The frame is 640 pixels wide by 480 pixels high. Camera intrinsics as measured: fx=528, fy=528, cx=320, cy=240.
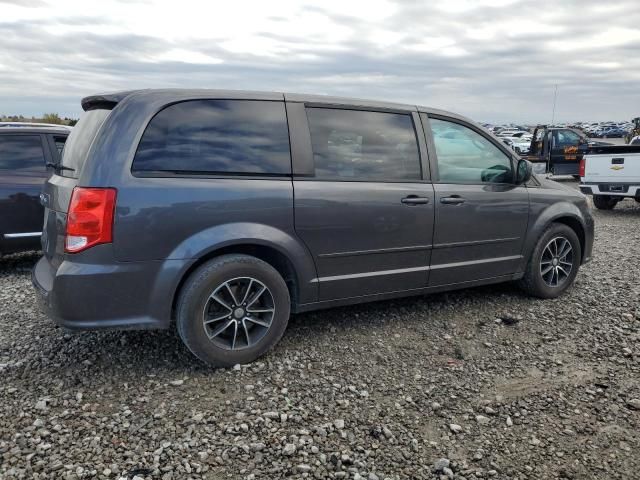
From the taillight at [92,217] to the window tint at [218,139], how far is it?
270mm

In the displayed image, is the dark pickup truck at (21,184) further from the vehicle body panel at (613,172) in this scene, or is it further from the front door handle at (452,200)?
the vehicle body panel at (613,172)

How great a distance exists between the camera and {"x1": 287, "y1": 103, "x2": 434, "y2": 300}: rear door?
147 inches

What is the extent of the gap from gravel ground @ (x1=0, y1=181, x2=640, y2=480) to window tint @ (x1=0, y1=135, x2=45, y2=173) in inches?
80.6

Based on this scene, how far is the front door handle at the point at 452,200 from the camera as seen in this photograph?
423cm

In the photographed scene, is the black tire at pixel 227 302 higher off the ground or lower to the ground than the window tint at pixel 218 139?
lower

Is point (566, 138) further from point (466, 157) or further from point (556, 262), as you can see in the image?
point (466, 157)

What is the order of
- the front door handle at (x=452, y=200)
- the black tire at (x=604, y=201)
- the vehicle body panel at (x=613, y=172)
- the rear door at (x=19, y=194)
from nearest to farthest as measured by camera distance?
1. the front door handle at (x=452, y=200)
2. the rear door at (x=19, y=194)
3. the vehicle body panel at (x=613, y=172)
4. the black tire at (x=604, y=201)

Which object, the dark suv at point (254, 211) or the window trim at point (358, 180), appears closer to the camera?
the dark suv at point (254, 211)

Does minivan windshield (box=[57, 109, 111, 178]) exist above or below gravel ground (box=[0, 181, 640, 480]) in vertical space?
above

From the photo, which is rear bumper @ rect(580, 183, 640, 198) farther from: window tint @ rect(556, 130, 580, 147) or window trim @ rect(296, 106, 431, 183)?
window trim @ rect(296, 106, 431, 183)

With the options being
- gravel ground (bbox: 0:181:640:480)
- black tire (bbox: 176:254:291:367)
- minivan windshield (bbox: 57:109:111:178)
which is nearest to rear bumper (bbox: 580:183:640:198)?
gravel ground (bbox: 0:181:640:480)

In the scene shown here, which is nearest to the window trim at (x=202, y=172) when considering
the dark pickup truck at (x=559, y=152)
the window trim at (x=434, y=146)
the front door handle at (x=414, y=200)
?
the front door handle at (x=414, y=200)

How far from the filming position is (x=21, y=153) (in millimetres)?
5984

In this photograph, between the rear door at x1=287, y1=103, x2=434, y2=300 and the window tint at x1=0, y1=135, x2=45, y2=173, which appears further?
the window tint at x1=0, y1=135, x2=45, y2=173
